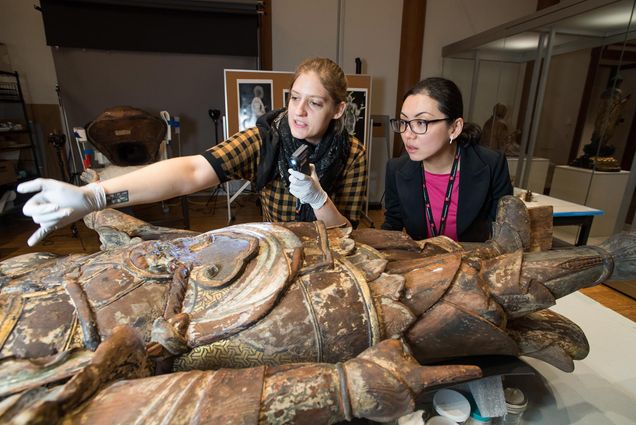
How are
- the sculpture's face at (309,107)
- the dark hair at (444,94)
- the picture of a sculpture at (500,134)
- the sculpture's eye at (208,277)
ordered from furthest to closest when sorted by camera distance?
the picture of a sculpture at (500,134) < the dark hair at (444,94) < the sculpture's face at (309,107) < the sculpture's eye at (208,277)

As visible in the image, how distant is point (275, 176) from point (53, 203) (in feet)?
2.81

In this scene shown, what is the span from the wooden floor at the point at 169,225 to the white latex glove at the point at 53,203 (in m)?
2.47

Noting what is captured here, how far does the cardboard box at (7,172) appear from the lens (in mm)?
3438

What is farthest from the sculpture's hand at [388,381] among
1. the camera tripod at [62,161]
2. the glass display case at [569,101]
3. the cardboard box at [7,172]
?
the cardboard box at [7,172]

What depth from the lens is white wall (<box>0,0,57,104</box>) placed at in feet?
13.0

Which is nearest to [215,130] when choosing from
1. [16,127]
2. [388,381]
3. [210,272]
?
[16,127]

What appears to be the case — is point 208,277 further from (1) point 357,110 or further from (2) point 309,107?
(1) point 357,110

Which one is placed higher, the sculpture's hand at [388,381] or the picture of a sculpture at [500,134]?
the picture of a sculpture at [500,134]

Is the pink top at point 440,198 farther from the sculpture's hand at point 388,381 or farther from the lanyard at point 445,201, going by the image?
the sculpture's hand at point 388,381

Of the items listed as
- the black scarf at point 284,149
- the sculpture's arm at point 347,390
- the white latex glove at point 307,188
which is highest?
the black scarf at point 284,149

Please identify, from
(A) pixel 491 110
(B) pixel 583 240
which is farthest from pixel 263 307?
(A) pixel 491 110

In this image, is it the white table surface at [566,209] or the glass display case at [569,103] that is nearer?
the white table surface at [566,209]

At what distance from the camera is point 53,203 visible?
1120 millimetres

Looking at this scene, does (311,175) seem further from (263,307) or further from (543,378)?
(543,378)
